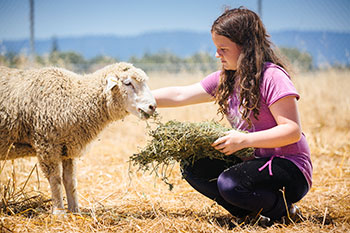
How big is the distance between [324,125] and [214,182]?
16.6 feet

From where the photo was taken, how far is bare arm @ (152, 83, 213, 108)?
10.3 ft

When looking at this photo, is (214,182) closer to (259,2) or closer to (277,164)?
(277,164)

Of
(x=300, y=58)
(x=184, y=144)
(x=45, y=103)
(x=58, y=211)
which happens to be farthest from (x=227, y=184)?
(x=300, y=58)

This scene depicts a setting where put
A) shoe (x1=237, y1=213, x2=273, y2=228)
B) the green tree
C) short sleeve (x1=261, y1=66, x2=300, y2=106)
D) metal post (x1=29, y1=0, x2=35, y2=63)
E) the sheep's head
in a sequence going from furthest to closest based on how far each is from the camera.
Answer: the green tree → metal post (x1=29, y1=0, x2=35, y2=63) → the sheep's head → shoe (x1=237, y1=213, x2=273, y2=228) → short sleeve (x1=261, y1=66, x2=300, y2=106)

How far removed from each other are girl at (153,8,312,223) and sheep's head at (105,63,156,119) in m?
0.77

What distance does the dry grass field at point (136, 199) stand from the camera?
2707 mm

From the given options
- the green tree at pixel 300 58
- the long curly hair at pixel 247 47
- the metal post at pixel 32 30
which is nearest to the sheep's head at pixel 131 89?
the long curly hair at pixel 247 47

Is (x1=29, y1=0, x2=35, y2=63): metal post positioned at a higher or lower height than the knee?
higher

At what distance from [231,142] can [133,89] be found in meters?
1.10

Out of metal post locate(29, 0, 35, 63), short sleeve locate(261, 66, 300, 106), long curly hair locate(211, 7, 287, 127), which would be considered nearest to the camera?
short sleeve locate(261, 66, 300, 106)

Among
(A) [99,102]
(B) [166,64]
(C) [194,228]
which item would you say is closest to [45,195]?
(A) [99,102]

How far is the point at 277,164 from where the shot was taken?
8.48 ft

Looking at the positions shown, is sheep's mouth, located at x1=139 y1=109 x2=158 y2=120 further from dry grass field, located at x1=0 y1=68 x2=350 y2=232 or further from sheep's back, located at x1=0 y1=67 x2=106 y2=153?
sheep's back, located at x1=0 y1=67 x2=106 y2=153

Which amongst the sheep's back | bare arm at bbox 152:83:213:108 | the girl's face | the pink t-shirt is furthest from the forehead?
the sheep's back
